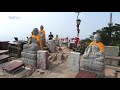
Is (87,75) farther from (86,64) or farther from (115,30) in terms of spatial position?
(115,30)

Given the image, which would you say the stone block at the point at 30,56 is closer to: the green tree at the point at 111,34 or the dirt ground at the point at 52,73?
the dirt ground at the point at 52,73

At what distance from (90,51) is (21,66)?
3.08 meters

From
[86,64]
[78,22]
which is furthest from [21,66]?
[78,22]

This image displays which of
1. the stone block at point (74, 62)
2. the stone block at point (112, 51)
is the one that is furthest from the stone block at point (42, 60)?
the stone block at point (112, 51)

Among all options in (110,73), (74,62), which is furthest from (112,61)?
(74,62)

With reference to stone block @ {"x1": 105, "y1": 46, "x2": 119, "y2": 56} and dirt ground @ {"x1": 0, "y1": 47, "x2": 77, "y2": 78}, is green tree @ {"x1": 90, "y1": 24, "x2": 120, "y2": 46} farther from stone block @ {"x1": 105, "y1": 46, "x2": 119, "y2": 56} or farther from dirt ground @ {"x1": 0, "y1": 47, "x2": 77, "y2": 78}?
dirt ground @ {"x1": 0, "y1": 47, "x2": 77, "y2": 78}

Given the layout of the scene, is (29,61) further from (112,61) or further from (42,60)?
(112,61)

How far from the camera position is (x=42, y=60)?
25.1 feet

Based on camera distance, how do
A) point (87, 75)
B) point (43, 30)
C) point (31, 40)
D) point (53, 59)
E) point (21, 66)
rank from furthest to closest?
1. point (43, 30)
2. point (53, 59)
3. point (31, 40)
4. point (21, 66)
5. point (87, 75)

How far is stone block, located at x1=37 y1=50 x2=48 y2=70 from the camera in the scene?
762 cm

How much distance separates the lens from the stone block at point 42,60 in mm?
7625

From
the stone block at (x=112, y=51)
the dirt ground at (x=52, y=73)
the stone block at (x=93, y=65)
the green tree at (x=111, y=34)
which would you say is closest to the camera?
the stone block at (x=93, y=65)

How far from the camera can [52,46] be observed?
1105cm
